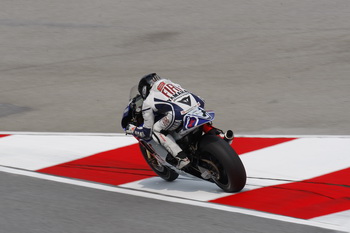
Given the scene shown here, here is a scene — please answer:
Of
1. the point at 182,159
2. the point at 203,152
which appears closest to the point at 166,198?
the point at 182,159

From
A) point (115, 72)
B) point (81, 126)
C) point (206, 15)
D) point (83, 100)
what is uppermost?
point (206, 15)

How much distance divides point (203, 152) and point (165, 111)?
1.99 feet

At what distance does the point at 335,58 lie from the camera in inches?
539

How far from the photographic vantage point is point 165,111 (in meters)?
7.16

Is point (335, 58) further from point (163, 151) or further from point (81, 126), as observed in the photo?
point (163, 151)

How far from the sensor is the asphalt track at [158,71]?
6.66m

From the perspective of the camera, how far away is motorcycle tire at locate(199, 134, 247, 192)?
6746mm

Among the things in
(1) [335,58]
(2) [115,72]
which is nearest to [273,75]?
(1) [335,58]

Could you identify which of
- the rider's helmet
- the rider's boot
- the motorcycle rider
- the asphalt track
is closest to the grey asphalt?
the asphalt track

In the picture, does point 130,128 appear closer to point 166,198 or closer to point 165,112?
point 165,112

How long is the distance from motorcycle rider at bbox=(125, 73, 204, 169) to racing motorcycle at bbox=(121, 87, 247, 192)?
0.10 metres

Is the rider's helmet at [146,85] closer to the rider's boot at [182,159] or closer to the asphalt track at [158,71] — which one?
the rider's boot at [182,159]

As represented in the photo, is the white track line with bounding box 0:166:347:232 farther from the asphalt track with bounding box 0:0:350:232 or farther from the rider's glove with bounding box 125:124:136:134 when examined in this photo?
the rider's glove with bounding box 125:124:136:134

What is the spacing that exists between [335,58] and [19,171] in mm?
7700
